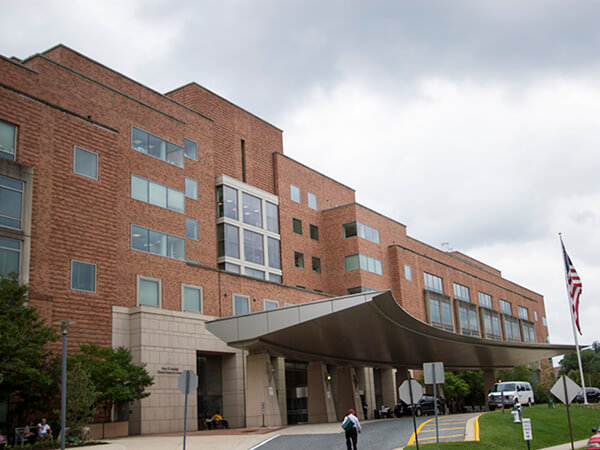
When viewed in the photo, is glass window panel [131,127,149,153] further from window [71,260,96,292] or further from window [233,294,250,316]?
window [233,294,250,316]

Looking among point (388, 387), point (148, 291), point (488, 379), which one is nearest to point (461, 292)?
point (488, 379)

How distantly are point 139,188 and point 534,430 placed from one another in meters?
25.1

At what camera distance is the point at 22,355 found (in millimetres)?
26219

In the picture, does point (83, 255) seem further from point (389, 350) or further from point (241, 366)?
point (389, 350)

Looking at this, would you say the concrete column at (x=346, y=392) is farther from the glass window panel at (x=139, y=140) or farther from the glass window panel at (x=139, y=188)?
the glass window panel at (x=139, y=140)

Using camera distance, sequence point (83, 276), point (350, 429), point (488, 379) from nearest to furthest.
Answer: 1. point (350, 429)
2. point (83, 276)
3. point (488, 379)

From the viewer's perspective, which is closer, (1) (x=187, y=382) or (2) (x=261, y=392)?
(1) (x=187, y=382)

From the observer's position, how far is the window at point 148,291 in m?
39.0

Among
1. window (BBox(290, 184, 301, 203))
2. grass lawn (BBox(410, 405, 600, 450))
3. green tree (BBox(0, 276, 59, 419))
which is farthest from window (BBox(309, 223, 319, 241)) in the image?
green tree (BBox(0, 276, 59, 419))

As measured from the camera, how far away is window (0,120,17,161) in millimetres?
31812

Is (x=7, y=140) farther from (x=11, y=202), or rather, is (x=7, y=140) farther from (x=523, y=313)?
(x=523, y=313)

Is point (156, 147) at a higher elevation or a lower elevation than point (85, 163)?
higher

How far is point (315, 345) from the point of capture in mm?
39031

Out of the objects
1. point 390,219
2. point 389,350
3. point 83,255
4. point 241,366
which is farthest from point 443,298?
point 83,255
